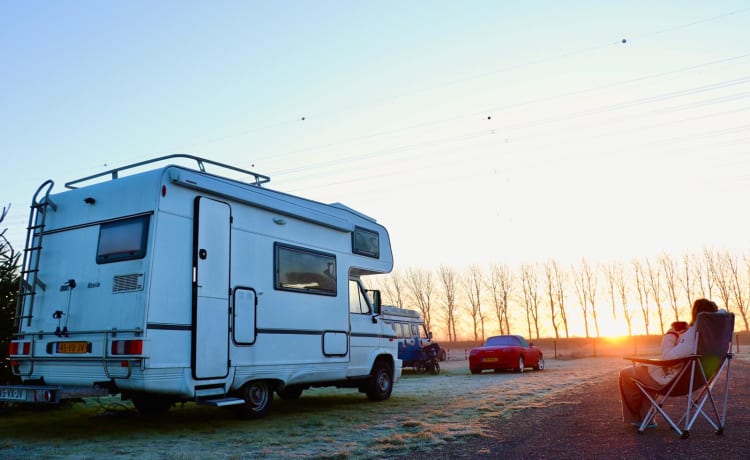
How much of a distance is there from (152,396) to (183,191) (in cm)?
242

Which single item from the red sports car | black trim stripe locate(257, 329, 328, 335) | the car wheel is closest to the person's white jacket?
black trim stripe locate(257, 329, 328, 335)

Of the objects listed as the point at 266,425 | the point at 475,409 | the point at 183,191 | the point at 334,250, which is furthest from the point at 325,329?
the point at 183,191

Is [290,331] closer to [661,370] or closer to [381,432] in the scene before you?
[381,432]

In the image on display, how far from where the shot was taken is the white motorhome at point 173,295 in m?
6.68

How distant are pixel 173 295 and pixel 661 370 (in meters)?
5.27

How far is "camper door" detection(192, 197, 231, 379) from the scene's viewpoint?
279 inches

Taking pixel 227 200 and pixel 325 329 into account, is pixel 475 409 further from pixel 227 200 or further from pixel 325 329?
pixel 227 200

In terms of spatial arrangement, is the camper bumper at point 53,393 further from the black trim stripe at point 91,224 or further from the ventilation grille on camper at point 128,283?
the black trim stripe at point 91,224

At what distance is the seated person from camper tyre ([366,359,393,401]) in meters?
4.88

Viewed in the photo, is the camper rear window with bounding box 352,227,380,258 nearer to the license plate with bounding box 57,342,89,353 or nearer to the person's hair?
the license plate with bounding box 57,342,89,353

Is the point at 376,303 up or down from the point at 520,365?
up

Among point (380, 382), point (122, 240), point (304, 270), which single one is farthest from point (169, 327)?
point (380, 382)

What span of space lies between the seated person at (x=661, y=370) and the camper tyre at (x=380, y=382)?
16.0ft

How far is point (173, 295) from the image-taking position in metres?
6.87
